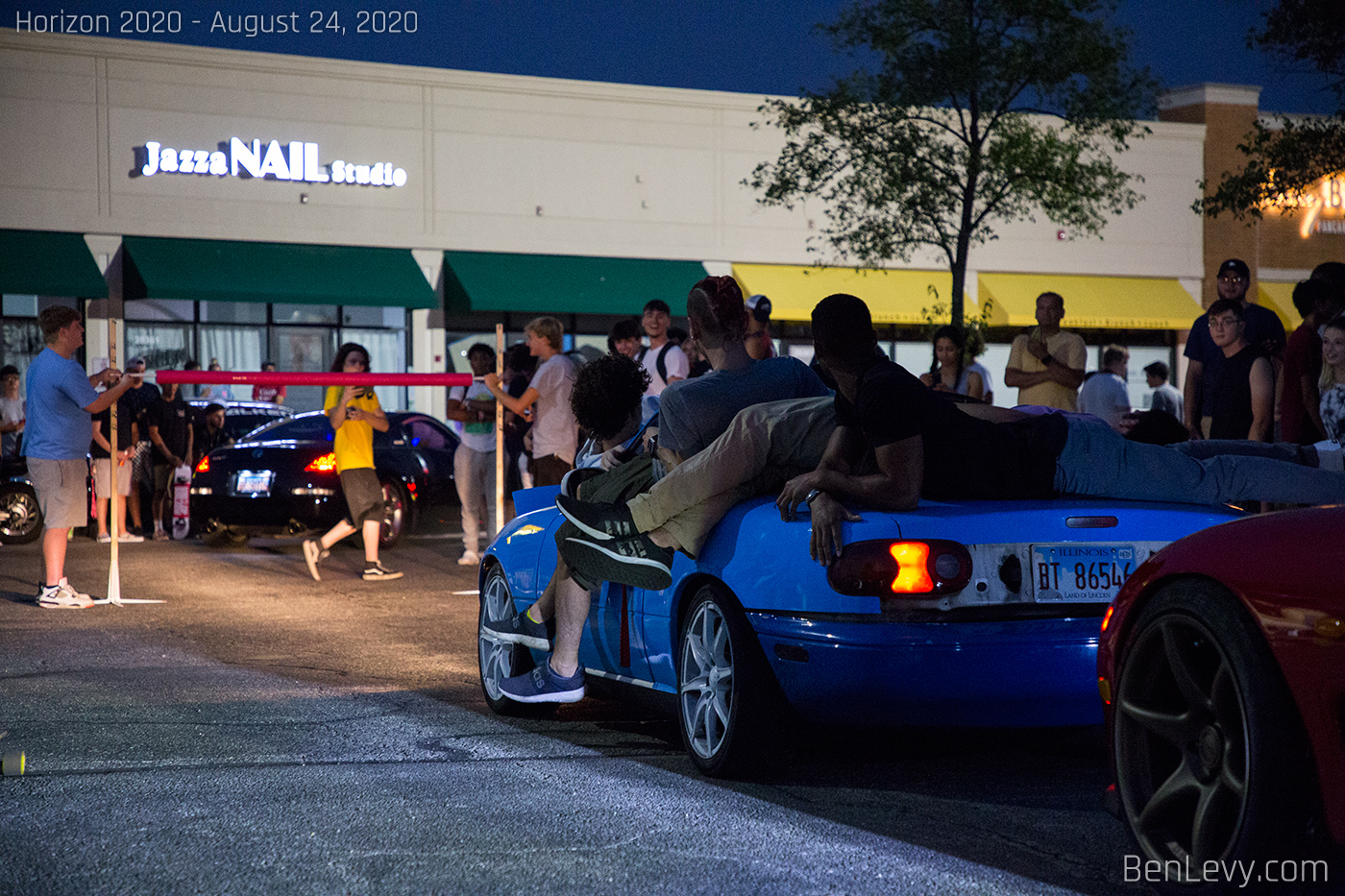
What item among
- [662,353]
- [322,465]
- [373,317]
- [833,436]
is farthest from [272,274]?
[833,436]

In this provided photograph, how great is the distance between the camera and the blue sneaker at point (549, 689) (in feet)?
20.0

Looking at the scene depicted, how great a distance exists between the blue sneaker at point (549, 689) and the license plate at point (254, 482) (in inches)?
364

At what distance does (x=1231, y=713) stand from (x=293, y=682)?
5.01m

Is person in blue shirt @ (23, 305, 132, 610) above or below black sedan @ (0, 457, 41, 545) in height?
above

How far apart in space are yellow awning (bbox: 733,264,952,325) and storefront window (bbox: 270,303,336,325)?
7.78 m

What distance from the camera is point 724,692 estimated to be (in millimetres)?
5074

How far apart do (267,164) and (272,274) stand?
206 centimetres

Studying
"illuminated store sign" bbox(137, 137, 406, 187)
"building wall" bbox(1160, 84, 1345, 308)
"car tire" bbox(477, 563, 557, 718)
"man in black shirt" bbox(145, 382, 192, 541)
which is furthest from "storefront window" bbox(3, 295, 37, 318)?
"building wall" bbox(1160, 84, 1345, 308)

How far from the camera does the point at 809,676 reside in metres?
4.68

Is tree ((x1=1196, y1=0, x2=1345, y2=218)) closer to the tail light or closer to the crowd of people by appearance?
the crowd of people

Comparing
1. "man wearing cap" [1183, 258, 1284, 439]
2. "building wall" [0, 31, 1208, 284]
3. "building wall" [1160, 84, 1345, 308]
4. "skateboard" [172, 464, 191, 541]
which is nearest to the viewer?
"man wearing cap" [1183, 258, 1284, 439]

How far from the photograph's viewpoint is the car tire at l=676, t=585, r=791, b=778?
16.1ft

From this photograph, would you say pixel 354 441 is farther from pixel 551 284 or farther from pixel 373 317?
pixel 373 317

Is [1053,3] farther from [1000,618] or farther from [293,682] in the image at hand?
[1000,618]
